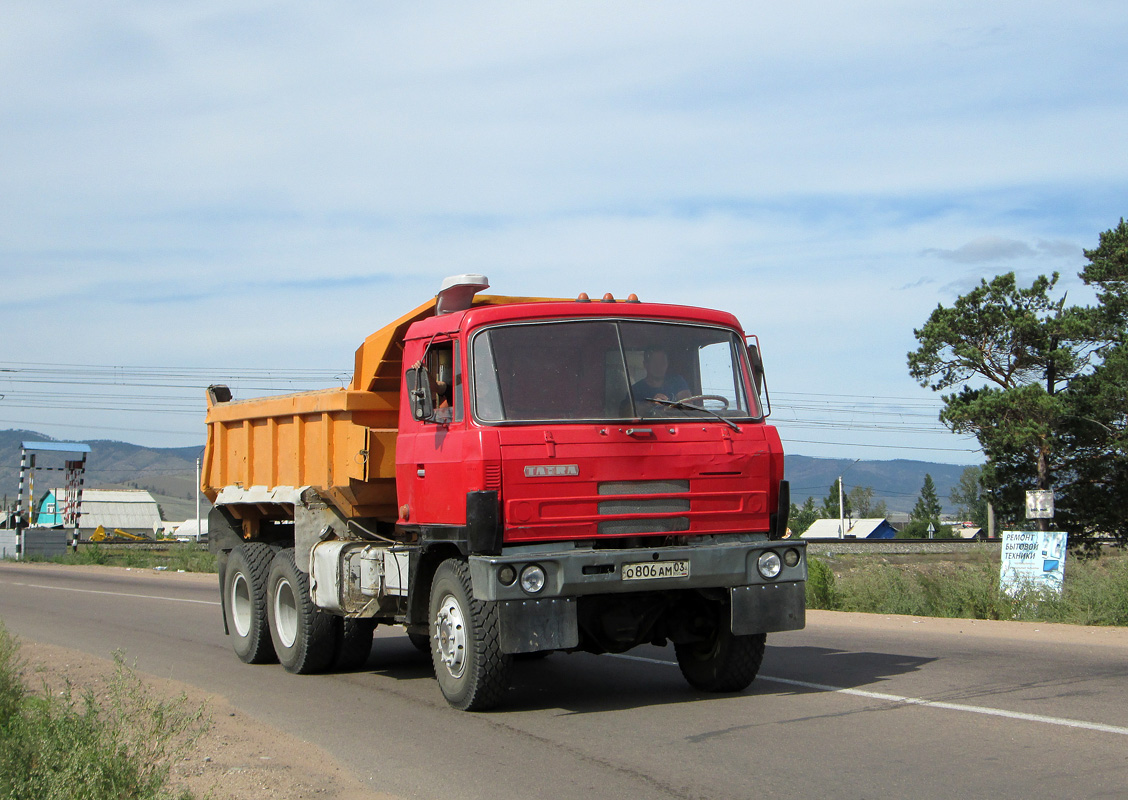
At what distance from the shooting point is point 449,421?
25.8 feet

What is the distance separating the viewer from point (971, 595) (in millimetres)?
15359

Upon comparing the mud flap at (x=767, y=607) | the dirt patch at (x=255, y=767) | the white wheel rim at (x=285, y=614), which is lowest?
the dirt patch at (x=255, y=767)

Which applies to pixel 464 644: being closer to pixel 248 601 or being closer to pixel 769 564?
pixel 769 564

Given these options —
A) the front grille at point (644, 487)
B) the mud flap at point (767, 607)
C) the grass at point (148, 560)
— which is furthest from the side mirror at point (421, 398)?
the grass at point (148, 560)

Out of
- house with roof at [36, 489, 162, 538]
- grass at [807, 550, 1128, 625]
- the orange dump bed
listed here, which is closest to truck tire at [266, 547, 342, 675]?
the orange dump bed

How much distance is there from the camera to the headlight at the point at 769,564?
7.82m

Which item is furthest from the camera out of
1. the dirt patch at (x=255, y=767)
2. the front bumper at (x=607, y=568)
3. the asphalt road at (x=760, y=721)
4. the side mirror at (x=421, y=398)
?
the side mirror at (x=421, y=398)

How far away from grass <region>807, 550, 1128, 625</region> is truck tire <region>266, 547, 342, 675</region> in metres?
8.85

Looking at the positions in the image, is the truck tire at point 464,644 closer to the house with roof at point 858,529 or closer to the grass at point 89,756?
the grass at point 89,756

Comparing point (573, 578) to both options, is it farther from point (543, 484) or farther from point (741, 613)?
point (741, 613)

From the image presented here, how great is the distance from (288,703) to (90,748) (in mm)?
3483

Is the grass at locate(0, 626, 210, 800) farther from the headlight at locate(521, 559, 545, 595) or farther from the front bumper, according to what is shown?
the headlight at locate(521, 559, 545, 595)

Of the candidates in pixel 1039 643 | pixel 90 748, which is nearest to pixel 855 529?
pixel 1039 643

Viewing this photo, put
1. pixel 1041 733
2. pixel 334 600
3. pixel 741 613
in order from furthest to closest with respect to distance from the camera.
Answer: pixel 334 600, pixel 741 613, pixel 1041 733
